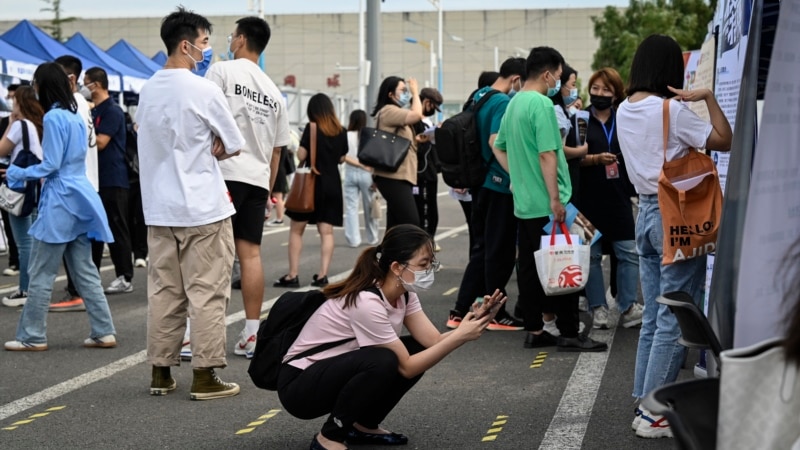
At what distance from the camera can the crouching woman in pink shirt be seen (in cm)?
493

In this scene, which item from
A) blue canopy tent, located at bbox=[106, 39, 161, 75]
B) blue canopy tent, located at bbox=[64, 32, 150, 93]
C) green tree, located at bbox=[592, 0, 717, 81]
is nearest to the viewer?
blue canopy tent, located at bbox=[64, 32, 150, 93]

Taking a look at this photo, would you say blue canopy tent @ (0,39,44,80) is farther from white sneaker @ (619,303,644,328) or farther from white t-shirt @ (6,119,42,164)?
white sneaker @ (619,303,644,328)

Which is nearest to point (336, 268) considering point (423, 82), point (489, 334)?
point (489, 334)

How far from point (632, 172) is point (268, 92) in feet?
8.21

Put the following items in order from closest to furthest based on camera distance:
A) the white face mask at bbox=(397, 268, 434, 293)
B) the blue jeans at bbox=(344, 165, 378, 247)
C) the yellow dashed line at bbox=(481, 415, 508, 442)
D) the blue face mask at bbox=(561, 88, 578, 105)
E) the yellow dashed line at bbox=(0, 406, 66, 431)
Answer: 1. the white face mask at bbox=(397, 268, 434, 293)
2. the yellow dashed line at bbox=(481, 415, 508, 442)
3. the yellow dashed line at bbox=(0, 406, 66, 431)
4. the blue face mask at bbox=(561, 88, 578, 105)
5. the blue jeans at bbox=(344, 165, 378, 247)

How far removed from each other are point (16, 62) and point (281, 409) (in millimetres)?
11412

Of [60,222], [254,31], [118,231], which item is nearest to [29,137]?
[60,222]

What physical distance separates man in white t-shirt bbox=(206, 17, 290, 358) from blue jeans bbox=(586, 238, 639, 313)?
2429 millimetres

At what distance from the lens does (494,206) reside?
27.2ft

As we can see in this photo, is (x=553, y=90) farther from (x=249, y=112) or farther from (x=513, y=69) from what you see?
(x=249, y=112)

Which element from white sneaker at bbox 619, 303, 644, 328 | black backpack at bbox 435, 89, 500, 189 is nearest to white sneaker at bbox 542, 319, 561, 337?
white sneaker at bbox 619, 303, 644, 328

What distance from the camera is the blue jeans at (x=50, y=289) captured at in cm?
790

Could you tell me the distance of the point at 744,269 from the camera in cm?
292

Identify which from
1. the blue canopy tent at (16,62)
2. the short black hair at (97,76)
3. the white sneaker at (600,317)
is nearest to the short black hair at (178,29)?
the white sneaker at (600,317)
